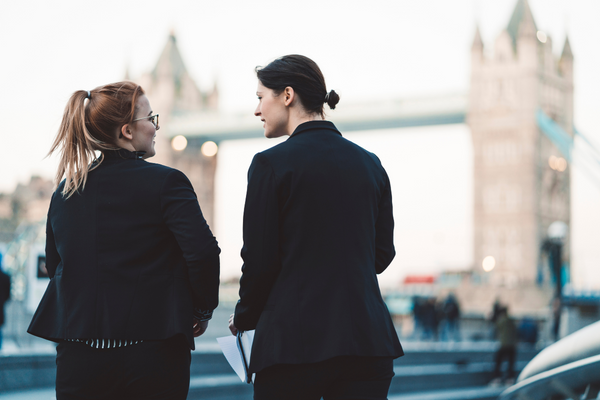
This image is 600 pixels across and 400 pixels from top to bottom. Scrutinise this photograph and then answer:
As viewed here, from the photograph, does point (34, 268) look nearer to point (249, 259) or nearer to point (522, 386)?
point (522, 386)

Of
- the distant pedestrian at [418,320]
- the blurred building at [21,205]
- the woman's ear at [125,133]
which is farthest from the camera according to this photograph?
the blurred building at [21,205]

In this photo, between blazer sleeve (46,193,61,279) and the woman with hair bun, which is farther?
blazer sleeve (46,193,61,279)

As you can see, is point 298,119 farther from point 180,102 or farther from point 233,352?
point 180,102

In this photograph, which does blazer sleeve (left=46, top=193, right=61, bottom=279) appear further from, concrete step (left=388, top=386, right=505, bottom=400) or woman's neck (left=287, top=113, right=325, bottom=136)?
concrete step (left=388, top=386, right=505, bottom=400)

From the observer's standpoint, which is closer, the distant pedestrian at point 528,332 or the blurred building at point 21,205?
the distant pedestrian at point 528,332

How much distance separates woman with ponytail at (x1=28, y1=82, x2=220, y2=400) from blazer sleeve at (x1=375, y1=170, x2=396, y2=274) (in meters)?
0.32

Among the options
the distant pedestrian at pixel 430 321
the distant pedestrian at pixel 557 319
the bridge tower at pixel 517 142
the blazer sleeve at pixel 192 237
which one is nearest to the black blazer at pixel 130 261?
the blazer sleeve at pixel 192 237

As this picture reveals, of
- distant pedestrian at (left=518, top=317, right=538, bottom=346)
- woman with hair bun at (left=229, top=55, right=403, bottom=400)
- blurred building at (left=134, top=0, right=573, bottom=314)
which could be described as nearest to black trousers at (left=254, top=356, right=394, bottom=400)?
woman with hair bun at (left=229, top=55, right=403, bottom=400)

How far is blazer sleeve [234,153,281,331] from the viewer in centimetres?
132

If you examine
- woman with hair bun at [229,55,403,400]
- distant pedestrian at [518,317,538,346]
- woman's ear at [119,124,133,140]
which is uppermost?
woman's ear at [119,124,133,140]

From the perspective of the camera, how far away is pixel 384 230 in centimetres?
152

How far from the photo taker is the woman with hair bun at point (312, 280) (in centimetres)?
128

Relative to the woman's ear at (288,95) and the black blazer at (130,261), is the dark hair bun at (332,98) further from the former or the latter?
the black blazer at (130,261)

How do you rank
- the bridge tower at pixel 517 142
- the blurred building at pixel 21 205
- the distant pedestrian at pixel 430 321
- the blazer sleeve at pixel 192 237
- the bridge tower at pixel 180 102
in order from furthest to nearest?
the blurred building at pixel 21 205
the bridge tower at pixel 180 102
the bridge tower at pixel 517 142
the distant pedestrian at pixel 430 321
the blazer sleeve at pixel 192 237
